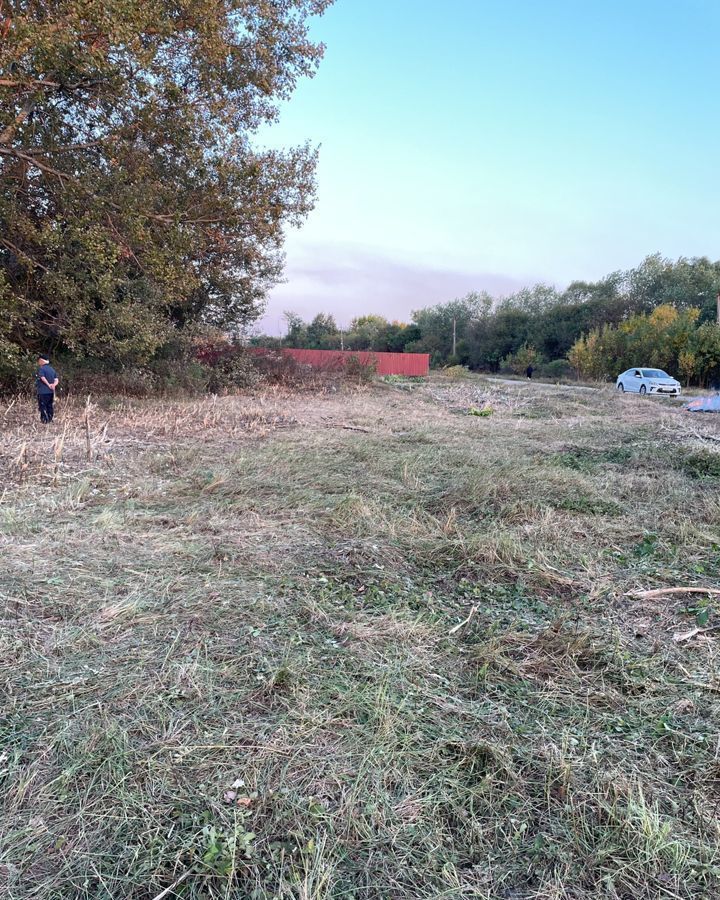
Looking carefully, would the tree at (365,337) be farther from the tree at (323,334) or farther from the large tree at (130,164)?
the large tree at (130,164)

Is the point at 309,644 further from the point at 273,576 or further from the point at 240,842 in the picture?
the point at 240,842

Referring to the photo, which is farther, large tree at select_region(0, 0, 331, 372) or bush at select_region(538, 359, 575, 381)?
bush at select_region(538, 359, 575, 381)

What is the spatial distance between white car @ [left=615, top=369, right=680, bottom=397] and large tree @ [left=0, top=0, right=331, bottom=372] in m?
15.1

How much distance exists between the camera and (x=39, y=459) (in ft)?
22.1

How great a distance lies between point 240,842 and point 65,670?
1336 mm

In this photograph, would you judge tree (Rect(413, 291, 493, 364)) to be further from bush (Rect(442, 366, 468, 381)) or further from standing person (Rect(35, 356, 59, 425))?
standing person (Rect(35, 356, 59, 425))

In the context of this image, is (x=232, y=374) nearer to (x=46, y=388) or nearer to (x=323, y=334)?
(x=46, y=388)

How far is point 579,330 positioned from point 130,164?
134ft

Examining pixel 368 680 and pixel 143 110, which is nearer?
pixel 368 680

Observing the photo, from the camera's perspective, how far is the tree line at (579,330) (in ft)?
90.2

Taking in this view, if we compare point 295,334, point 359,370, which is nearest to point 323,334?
point 295,334

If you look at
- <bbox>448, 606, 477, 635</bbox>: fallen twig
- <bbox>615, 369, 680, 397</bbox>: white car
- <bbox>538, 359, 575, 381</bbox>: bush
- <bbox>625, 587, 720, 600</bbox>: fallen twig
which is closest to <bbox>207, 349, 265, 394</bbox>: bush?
<bbox>615, 369, 680, 397</bbox>: white car

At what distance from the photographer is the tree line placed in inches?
1082

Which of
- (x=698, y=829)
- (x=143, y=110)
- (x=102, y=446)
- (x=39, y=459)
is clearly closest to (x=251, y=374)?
(x=143, y=110)
